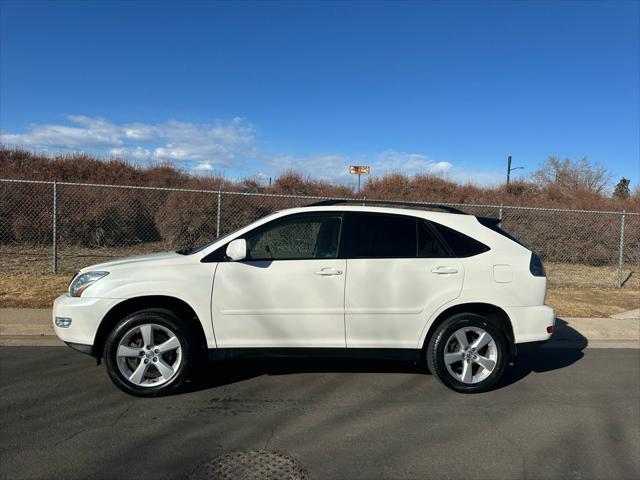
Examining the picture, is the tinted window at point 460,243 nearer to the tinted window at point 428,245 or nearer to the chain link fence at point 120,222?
the tinted window at point 428,245

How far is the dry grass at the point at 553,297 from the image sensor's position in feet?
25.9

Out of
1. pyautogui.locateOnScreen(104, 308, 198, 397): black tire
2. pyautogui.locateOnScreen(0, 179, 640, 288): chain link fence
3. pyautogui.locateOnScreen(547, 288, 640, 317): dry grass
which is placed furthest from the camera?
pyautogui.locateOnScreen(0, 179, 640, 288): chain link fence

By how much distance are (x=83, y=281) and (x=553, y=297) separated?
8.81 m

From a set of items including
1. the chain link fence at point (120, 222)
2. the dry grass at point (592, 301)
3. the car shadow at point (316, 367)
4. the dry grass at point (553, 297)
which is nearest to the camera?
the car shadow at point (316, 367)

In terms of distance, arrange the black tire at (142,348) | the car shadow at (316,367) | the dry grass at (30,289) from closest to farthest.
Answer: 1. the black tire at (142,348)
2. the car shadow at (316,367)
3. the dry grass at (30,289)

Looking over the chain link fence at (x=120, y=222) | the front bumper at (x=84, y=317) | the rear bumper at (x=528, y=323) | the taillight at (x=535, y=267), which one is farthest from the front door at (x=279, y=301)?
the chain link fence at (x=120, y=222)

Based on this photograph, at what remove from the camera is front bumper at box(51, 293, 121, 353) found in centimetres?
436

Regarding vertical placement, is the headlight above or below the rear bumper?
above

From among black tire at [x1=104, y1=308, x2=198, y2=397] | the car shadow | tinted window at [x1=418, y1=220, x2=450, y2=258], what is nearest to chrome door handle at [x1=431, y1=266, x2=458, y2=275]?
tinted window at [x1=418, y1=220, x2=450, y2=258]

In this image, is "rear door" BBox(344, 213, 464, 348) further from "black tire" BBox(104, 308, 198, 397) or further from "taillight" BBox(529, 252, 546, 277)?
"black tire" BBox(104, 308, 198, 397)

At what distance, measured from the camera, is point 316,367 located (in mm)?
5441

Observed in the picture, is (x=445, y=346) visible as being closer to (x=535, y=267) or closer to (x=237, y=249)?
(x=535, y=267)

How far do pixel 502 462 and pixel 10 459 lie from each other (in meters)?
3.31

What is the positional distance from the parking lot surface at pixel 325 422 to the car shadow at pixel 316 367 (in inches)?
0.9
